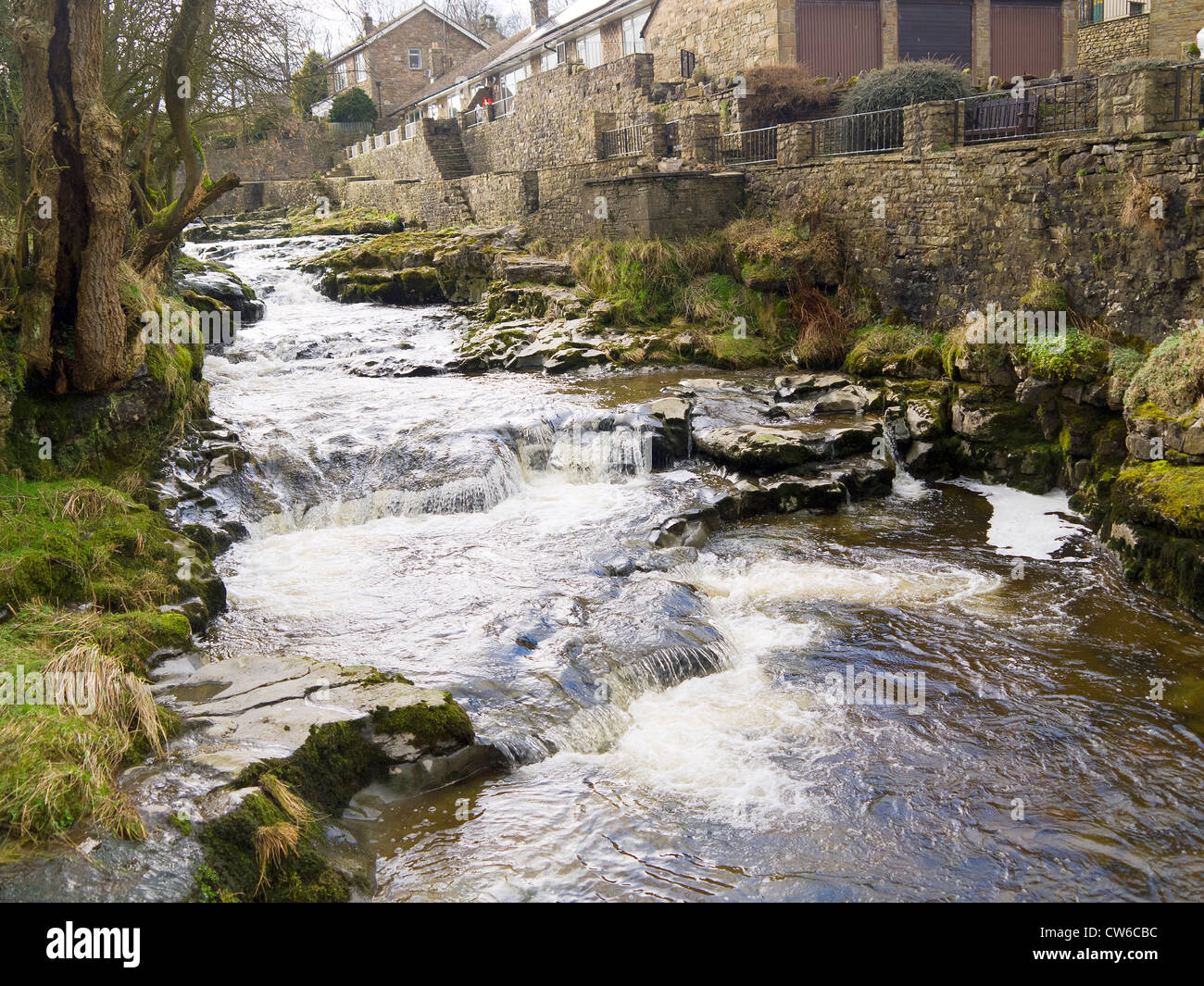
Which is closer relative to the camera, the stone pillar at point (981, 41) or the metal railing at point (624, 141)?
the metal railing at point (624, 141)

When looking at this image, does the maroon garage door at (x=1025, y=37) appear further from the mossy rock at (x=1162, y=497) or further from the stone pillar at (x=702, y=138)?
the mossy rock at (x=1162, y=497)

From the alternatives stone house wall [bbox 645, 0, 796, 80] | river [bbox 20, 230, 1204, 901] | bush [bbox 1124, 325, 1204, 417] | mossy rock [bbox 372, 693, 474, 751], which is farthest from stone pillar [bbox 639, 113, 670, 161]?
mossy rock [bbox 372, 693, 474, 751]

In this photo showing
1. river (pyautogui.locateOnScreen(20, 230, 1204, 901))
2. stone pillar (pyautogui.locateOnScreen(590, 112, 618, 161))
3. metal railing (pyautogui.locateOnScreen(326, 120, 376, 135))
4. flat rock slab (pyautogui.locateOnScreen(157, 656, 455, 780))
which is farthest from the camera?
metal railing (pyautogui.locateOnScreen(326, 120, 376, 135))

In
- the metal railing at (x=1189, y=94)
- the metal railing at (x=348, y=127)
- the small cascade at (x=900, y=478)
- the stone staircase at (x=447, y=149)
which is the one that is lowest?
the small cascade at (x=900, y=478)

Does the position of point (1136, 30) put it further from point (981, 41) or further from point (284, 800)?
point (284, 800)

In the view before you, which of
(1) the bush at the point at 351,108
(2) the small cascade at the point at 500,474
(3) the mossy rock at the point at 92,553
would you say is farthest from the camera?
(1) the bush at the point at 351,108

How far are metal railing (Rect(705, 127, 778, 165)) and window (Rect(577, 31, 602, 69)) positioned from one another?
12303mm

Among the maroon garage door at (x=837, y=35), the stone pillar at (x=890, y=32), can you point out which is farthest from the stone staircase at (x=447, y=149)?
the stone pillar at (x=890, y=32)

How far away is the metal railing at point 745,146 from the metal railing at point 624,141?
6.83 ft

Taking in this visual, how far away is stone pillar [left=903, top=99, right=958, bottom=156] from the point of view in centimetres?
1477

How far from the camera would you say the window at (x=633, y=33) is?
27.7m

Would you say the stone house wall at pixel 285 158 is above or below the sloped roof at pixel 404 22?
below

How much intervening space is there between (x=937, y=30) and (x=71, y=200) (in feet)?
69.5

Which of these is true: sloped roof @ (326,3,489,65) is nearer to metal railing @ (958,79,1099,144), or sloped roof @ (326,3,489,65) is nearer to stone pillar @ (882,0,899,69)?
stone pillar @ (882,0,899,69)
